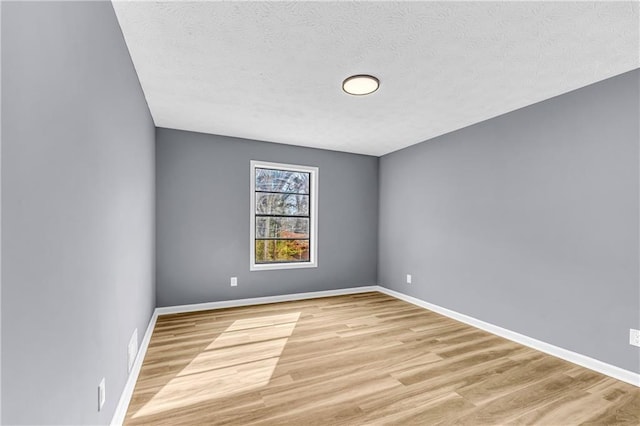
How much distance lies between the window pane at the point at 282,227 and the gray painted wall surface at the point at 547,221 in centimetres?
190

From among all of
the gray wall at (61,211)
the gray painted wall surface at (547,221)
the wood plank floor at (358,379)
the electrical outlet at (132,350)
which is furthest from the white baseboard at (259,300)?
the gray wall at (61,211)

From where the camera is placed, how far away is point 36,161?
88 cm

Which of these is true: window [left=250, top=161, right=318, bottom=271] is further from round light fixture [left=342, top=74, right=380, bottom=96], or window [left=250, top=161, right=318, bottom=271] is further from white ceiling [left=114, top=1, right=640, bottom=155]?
round light fixture [left=342, top=74, right=380, bottom=96]

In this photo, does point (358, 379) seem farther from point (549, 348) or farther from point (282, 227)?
point (282, 227)

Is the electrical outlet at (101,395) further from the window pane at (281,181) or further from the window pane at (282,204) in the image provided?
the window pane at (281,181)

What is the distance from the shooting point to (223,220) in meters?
4.21

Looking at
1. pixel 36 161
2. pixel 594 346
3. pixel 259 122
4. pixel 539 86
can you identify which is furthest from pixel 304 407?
pixel 539 86

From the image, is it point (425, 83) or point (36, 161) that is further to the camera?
point (425, 83)

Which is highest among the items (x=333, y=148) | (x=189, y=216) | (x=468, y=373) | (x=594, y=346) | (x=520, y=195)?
(x=333, y=148)

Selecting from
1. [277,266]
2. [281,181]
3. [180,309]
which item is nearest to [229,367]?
[180,309]

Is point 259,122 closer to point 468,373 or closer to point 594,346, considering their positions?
point 468,373

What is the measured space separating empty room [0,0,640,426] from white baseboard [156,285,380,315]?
1.5 inches

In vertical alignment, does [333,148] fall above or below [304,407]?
above

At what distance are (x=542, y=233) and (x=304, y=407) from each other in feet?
8.87
